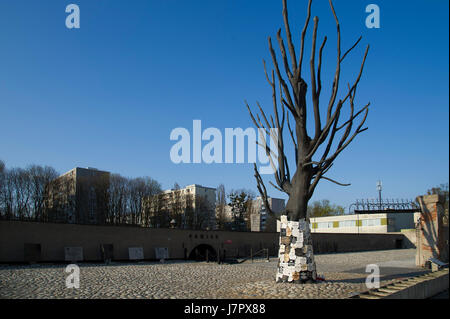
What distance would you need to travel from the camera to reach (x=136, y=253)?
21062 millimetres

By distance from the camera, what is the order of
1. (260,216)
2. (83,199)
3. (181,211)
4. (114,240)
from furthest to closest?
(181,211) → (260,216) → (83,199) → (114,240)

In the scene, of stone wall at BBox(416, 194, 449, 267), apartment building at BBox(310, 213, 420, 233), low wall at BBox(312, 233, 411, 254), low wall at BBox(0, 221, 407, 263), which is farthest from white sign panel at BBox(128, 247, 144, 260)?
apartment building at BBox(310, 213, 420, 233)

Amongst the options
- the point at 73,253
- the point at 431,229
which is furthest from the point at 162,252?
the point at 431,229

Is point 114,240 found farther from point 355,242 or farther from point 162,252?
point 355,242

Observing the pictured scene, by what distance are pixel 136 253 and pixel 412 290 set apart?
51.0ft

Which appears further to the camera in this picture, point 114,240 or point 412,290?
point 114,240

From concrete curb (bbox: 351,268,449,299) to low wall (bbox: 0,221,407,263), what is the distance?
44.4 ft

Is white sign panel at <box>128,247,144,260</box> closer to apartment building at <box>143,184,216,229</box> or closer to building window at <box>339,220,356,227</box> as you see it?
apartment building at <box>143,184,216,229</box>

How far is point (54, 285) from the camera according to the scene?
10.2 metres

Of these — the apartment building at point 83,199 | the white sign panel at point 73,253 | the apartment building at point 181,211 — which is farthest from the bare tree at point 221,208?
the white sign panel at point 73,253

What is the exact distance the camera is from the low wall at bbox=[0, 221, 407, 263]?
17266 millimetres

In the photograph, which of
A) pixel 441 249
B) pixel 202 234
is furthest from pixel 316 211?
pixel 441 249
